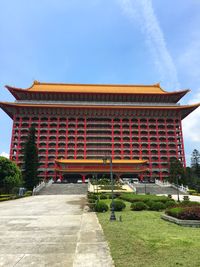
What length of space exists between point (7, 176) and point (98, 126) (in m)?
40.3

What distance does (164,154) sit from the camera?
70750mm

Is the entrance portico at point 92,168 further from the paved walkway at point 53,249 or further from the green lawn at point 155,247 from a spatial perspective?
the green lawn at point 155,247

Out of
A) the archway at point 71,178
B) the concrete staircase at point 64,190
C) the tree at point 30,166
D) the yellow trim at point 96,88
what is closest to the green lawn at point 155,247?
the concrete staircase at point 64,190

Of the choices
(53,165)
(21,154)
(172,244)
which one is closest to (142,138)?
(53,165)

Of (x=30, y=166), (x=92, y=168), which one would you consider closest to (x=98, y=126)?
(x=92, y=168)

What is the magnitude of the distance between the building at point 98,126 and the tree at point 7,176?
26.2m

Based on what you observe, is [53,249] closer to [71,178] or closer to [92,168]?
[92,168]

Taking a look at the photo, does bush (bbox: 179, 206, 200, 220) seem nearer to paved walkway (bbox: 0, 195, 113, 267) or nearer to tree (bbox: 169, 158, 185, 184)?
paved walkway (bbox: 0, 195, 113, 267)

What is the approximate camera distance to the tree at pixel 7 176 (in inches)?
1501

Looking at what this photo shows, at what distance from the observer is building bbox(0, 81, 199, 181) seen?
6962 centimetres

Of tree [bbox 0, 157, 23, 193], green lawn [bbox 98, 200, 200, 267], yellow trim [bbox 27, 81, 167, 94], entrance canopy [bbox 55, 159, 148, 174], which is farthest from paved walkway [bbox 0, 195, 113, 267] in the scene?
yellow trim [bbox 27, 81, 167, 94]

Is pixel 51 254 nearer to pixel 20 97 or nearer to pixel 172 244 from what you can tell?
pixel 172 244

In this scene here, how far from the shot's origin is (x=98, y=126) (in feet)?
243

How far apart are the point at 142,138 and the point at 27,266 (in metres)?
69.3
